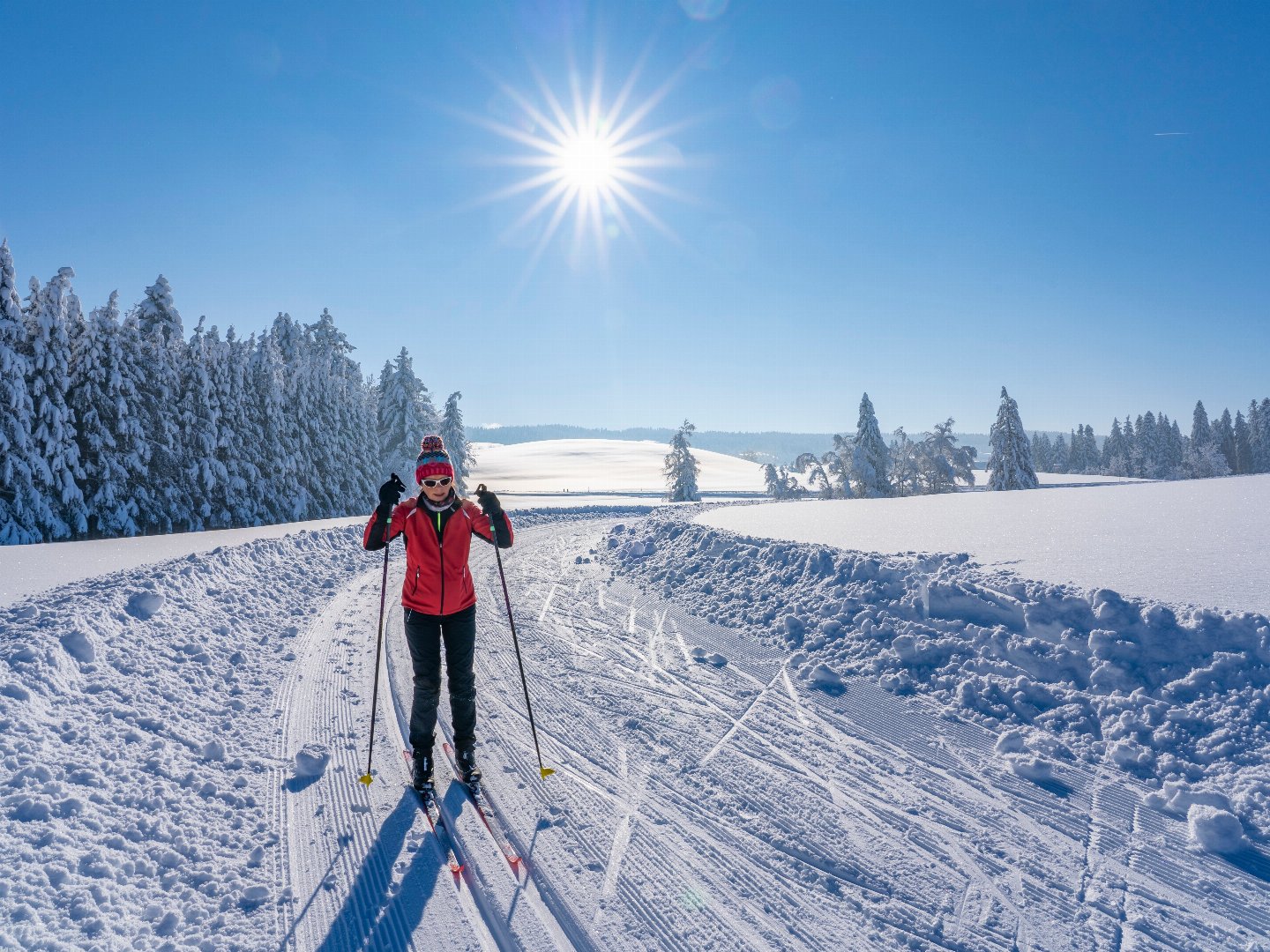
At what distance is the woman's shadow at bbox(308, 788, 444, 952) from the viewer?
3072 mm

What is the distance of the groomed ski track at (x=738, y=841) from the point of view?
315 cm

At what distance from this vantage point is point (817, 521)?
14344 mm

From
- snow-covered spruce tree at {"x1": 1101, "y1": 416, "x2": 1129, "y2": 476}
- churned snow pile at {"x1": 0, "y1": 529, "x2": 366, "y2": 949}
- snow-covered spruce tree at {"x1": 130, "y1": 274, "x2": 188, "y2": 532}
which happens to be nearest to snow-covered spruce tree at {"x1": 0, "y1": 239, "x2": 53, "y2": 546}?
snow-covered spruce tree at {"x1": 130, "y1": 274, "x2": 188, "y2": 532}

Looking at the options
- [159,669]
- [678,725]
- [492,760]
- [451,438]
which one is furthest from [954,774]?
[451,438]

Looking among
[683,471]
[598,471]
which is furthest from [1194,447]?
[598,471]

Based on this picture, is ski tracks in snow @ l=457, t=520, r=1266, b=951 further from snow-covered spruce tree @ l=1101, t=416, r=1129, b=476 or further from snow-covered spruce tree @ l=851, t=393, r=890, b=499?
snow-covered spruce tree @ l=1101, t=416, r=1129, b=476

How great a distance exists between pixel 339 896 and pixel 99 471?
28287 millimetres

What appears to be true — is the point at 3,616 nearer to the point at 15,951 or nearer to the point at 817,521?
the point at 15,951

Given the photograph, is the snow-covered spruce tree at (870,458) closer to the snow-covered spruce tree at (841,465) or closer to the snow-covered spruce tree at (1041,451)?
the snow-covered spruce tree at (841,465)

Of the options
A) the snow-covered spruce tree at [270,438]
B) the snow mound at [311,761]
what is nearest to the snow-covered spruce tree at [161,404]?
the snow-covered spruce tree at [270,438]

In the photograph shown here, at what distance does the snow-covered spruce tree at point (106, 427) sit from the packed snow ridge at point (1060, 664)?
2640 centimetres

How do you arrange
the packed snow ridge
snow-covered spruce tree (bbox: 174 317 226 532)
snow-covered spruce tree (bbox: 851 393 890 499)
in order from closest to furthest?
1. the packed snow ridge
2. snow-covered spruce tree (bbox: 174 317 226 532)
3. snow-covered spruce tree (bbox: 851 393 890 499)

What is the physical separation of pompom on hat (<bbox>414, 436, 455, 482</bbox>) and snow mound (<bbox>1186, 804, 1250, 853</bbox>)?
212 inches

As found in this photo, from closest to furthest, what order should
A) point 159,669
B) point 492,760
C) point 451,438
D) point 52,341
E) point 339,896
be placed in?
point 339,896
point 492,760
point 159,669
point 52,341
point 451,438
